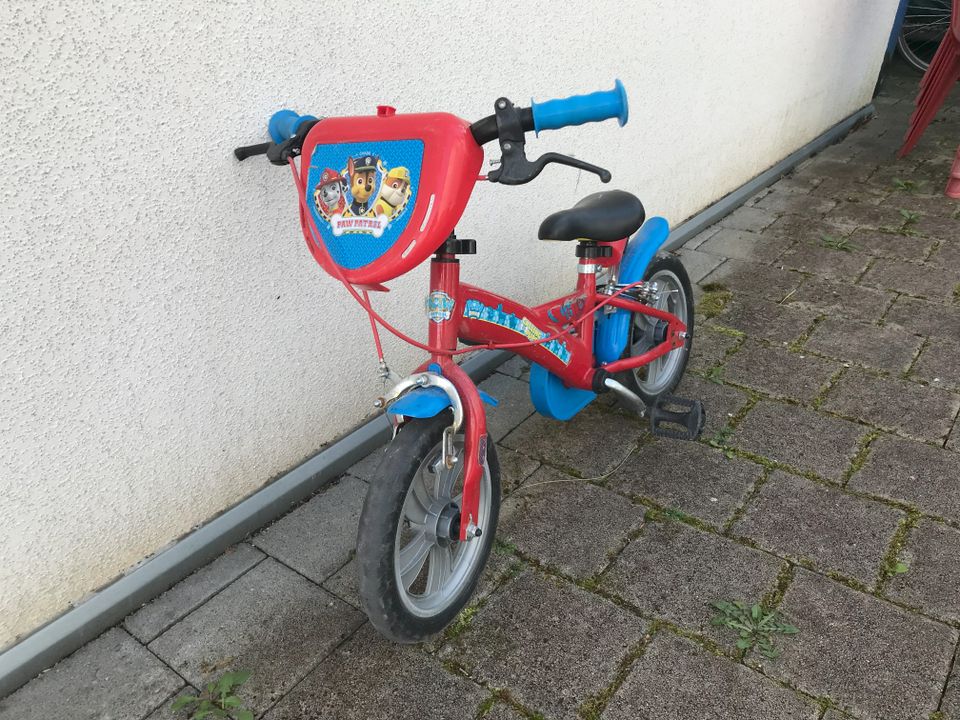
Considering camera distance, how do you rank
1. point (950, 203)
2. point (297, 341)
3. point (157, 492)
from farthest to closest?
point (950, 203) → point (297, 341) → point (157, 492)

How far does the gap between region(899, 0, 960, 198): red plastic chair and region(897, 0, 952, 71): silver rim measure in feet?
8.60

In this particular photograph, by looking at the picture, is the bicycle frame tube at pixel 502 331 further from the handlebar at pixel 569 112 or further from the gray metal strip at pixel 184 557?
the gray metal strip at pixel 184 557

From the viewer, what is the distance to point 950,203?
4746 mm

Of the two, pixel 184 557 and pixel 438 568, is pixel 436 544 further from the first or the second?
pixel 184 557

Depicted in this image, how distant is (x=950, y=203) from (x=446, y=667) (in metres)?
4.64

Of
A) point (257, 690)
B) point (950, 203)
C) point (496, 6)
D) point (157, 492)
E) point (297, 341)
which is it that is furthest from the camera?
point (950, 203)

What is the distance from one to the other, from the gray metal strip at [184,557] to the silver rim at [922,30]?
7125 mm

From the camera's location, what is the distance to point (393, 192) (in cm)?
154

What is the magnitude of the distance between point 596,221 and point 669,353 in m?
1.00

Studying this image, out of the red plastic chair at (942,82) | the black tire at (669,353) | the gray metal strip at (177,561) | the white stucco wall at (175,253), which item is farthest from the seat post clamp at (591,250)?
the red plastic chair at (942,82)

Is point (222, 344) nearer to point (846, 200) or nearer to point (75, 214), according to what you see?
point (75, 214)

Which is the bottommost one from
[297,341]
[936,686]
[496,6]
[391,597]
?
[936,686]

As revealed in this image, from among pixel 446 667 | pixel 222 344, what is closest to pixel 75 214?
pixel 222 344

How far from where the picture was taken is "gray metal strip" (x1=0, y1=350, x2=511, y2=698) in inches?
74.4
